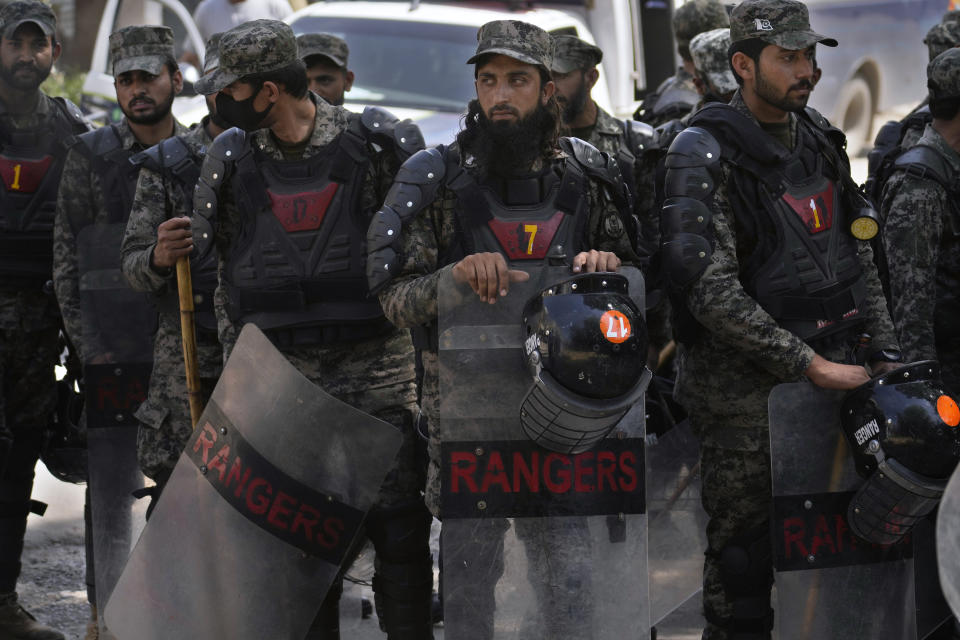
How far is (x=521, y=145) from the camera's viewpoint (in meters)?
4.09

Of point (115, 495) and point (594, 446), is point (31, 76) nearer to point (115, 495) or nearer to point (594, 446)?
point (115, 495)

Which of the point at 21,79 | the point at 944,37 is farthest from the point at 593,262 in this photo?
the point at 944,37

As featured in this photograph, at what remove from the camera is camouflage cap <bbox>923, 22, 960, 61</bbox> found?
6.61m

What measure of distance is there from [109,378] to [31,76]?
1394mm

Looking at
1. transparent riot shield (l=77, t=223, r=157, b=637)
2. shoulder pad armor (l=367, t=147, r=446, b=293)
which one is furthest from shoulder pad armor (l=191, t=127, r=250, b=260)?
transparent riot shield (l=77, t=223, r=157, b=637)

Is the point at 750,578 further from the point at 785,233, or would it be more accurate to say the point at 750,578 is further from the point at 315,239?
the point at 315,239

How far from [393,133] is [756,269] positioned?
1221mm

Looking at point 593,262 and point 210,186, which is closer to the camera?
point 593,262

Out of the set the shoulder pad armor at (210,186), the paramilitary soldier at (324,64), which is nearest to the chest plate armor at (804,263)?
the shoulder pad armor at (210,186)

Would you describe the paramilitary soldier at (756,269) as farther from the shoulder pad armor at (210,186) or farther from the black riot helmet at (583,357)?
the shoulder pad armor at (210,186)

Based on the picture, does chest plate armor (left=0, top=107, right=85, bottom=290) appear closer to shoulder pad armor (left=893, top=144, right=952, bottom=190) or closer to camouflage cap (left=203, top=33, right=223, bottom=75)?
camouflage cap (left=203, top=33, right=223, bottom=75)

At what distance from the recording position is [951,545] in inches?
96.7

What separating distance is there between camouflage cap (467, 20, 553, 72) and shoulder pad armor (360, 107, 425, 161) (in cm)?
52

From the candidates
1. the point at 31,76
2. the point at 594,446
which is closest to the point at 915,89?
the point at 31,76
